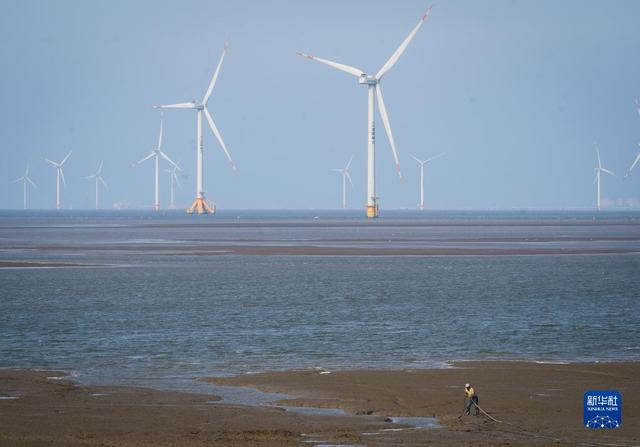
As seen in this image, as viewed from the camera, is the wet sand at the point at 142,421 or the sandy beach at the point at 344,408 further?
the sandy beach at the point at 344,408

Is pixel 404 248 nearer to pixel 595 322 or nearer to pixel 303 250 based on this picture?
pixel 303 250

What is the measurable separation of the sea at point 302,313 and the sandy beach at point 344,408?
1.70 metres

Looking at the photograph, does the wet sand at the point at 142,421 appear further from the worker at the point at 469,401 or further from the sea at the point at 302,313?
the sea at the point at 302,313

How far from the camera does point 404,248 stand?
332 feet

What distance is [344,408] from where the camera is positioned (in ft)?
79.7

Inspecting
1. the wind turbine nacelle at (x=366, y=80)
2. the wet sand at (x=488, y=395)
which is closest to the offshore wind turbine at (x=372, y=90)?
the wind turbine nacelle at (x=366, y=80)

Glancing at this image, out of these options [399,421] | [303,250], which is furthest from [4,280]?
[399,421]

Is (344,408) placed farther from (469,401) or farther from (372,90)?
(372,90)

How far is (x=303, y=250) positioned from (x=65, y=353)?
6461 cm

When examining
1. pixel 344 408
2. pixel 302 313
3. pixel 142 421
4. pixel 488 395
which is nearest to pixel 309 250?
pixel 302 313

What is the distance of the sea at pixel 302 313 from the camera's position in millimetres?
31984

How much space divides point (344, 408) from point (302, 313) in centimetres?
2113

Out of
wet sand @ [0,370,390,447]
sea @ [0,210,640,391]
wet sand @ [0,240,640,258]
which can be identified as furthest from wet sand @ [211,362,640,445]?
wet sand @ [0,240,640,258]

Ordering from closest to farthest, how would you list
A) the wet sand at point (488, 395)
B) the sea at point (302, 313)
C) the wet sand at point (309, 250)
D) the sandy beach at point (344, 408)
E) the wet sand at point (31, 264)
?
the sandy beach at point (344, 408) → the wet sand at point (488, 395) → the sea at point (302, 313) → the wet sand at point (31, 264) → the wet sand at point (309, 250)
